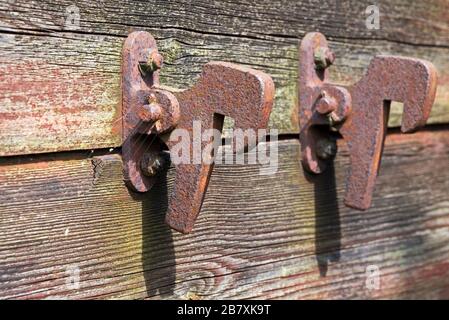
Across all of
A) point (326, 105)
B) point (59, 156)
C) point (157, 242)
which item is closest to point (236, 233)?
point (157, 242)

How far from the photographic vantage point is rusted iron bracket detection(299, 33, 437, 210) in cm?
126

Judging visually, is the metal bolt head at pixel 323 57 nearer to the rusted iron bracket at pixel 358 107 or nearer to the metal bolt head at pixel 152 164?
the rusted iron bracket at pixel 358 107

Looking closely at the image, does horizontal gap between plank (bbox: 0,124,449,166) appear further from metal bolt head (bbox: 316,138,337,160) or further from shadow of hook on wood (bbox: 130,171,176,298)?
metal bolt head (bbox: 316,138,337,160)

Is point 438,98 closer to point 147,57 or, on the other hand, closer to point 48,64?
point 147,57

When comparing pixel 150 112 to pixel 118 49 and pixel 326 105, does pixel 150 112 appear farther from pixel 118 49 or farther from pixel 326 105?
pixel 326 105

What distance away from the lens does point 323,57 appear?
4.63 feet

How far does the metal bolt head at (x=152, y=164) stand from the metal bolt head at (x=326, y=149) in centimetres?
37

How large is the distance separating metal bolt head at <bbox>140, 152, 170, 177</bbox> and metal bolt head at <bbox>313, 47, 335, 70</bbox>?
0.40 meters

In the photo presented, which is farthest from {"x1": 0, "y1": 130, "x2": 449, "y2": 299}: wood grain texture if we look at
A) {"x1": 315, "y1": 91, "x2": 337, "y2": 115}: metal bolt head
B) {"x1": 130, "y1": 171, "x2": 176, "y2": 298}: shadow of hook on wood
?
{"x1": 315, "y1": 91, "x2": 337, "y2": 115}: metal bolt head

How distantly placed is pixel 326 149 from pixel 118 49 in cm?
49

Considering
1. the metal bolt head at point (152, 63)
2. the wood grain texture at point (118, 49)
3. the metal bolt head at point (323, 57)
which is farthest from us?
the metal bolt head at point (323, 57)

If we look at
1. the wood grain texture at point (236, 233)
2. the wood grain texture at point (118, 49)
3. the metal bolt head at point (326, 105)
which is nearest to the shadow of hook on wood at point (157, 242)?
the wood grain texture at point (236, 233)

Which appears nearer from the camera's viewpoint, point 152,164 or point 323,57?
point 152,164

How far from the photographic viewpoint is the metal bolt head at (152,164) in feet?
3.90
